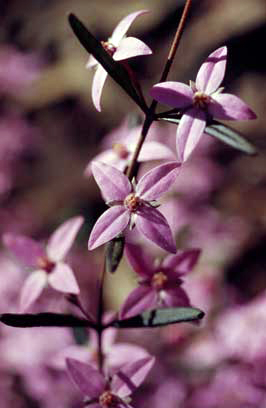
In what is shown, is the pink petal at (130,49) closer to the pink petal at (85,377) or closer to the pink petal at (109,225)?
the pink petal at (109,225)

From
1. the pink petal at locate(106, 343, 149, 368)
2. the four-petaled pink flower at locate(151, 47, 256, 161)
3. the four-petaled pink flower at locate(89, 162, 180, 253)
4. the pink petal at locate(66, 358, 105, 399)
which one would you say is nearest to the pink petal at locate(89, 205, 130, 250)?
the four-petaled pink flower at locate(89, 162, 180, 253)

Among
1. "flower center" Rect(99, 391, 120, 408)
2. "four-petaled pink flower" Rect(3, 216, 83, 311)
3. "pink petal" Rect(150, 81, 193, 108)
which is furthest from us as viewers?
"four-petaled pink flower" Rect(3, 216, 83, 311)

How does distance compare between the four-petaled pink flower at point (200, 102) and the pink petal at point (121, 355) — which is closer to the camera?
the four-petaled pink flower at point (200, 102)

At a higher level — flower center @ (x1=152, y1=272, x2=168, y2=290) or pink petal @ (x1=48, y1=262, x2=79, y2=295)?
pink petal @ (x1=48, y1=262, x2=79, y2=295)

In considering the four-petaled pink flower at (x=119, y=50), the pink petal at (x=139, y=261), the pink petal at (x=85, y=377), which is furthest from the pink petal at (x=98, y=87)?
the pink petal at (x=85, y=377)

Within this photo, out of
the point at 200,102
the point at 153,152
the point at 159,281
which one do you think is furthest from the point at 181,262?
the point at 200,102

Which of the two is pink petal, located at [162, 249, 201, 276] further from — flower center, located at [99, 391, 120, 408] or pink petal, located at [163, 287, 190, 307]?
flower center, located at [99, 391, 120, 408]

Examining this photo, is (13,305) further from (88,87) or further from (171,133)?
(88,87)
